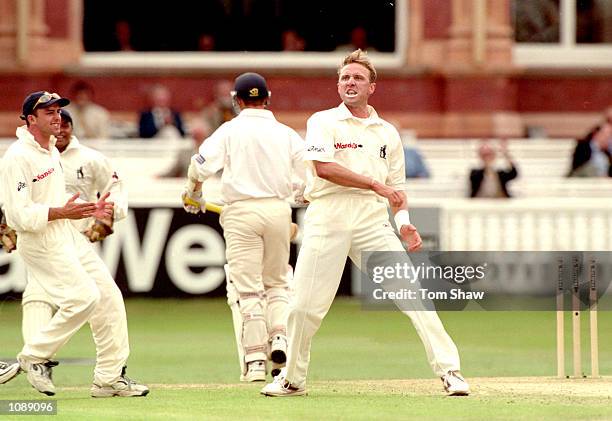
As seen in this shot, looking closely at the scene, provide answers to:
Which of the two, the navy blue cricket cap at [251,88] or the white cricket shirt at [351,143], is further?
the navy blue cricket cap at [251,88]

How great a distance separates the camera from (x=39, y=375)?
436 inches

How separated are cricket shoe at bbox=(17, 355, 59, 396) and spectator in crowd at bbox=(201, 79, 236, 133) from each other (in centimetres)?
914

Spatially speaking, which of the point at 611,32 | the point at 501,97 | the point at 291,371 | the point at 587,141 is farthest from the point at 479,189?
the point at 291,371

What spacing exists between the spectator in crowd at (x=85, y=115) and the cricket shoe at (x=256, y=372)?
9.53 metres

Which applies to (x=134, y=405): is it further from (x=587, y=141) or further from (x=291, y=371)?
(x=587, y=141)

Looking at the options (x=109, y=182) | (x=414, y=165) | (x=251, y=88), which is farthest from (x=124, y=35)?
(x=109, y=182)

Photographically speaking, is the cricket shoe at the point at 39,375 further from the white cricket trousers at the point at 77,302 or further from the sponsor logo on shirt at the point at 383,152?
the sponsor logo on shirt at the point at 383,152

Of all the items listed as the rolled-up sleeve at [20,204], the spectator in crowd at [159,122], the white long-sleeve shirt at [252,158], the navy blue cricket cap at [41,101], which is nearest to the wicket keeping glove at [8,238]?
the rolled-up sleeve at [20,204]

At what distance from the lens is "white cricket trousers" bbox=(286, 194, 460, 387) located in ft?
34.9

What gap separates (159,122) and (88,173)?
1046 centimetres

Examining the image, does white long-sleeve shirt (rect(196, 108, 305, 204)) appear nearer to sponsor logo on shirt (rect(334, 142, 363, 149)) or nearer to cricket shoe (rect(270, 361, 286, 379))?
cricket shoe (rect(270, 361, 286, 379))

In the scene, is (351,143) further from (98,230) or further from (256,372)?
(256,372)

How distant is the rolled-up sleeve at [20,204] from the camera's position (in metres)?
10.8

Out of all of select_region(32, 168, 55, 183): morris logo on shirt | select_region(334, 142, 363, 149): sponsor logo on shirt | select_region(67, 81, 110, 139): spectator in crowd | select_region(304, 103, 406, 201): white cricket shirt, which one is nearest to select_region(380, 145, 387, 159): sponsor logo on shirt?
select_region(304, 103, 406, 201): white cricket shirt
